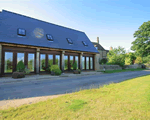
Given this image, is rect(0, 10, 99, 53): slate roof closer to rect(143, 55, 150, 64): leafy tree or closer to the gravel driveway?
the gravel driveway

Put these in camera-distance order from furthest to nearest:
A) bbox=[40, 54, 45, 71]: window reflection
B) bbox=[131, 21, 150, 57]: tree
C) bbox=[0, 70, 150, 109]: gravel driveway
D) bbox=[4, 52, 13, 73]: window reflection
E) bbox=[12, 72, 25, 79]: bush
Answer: bbox=[131, 21, 150, 57]: tree → bbox=[40, 54, 45, 71]: window reflection → bbox=[4, 52, 13, 73]: window reflection → bbox=[12, 72, 25, 79]: bush → bbox=[0, 70, 150, 109]: gravel driveway

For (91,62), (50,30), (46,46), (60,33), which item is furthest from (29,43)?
(91,62)

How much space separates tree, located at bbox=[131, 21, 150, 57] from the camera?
107ft

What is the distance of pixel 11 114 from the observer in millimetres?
2900

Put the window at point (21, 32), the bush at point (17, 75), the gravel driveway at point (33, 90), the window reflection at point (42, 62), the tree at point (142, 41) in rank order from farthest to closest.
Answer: the tree at point (142, 41), the window reflection at point (42, 62), the window at point (21, 32), the bush at point (17, 75), the gravel driveway at point (33, 90)

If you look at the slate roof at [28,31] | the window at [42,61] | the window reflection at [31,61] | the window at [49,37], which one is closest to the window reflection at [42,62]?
the window at [42,61]

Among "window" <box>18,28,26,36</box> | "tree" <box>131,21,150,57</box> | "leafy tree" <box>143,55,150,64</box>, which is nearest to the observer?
"window" <box>18,28,26,36</box>

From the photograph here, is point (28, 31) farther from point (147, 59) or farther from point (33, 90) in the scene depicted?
point (147, 59)

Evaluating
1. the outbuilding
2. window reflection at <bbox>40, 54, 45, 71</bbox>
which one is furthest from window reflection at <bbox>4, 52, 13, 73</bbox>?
window reflection at <bbox>40, 54, 45, 71</bbox>

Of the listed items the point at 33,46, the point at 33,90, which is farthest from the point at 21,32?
the point at 33,90

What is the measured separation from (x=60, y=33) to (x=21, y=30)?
680 cm

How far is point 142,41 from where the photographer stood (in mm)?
33469

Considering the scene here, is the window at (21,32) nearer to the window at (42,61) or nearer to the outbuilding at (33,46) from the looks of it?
the outbuilding at (33,46)

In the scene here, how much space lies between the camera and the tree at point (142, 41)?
32.5m
